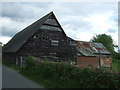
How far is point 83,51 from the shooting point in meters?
33.0

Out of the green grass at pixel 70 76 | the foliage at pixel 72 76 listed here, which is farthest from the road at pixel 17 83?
the foliage at pixel 72 76

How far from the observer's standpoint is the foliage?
6.66m

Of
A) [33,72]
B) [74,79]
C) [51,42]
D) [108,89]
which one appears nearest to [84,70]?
[74,79]

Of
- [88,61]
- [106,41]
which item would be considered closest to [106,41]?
[106,41]

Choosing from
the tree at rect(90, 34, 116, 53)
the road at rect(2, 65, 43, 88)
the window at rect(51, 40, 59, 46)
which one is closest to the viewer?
the road at rect(2, 65, 43, 88)

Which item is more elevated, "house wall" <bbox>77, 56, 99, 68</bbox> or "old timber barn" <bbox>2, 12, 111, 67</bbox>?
"old timber barn" <bbox>2, 12, 111, 67</bbox>

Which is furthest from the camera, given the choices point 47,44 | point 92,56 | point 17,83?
point 92,56

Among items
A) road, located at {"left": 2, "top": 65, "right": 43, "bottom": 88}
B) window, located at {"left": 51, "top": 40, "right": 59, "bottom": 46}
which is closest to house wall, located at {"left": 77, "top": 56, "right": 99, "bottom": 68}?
window, located at {"left": 51, "top": 40, "right": 59, "bottom": 46}

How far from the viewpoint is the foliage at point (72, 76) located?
6660mm

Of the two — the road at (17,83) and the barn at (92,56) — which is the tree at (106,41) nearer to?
the barn at (92,56)

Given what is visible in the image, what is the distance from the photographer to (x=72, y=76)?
347 inches

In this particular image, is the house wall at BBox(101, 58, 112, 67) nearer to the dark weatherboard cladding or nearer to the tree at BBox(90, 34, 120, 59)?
the dark weatherboard cladding

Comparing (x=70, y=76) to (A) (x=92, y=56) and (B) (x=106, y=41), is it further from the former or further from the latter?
(B) (x=106, y=41)

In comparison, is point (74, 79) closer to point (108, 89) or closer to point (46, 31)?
point (108, 89)
